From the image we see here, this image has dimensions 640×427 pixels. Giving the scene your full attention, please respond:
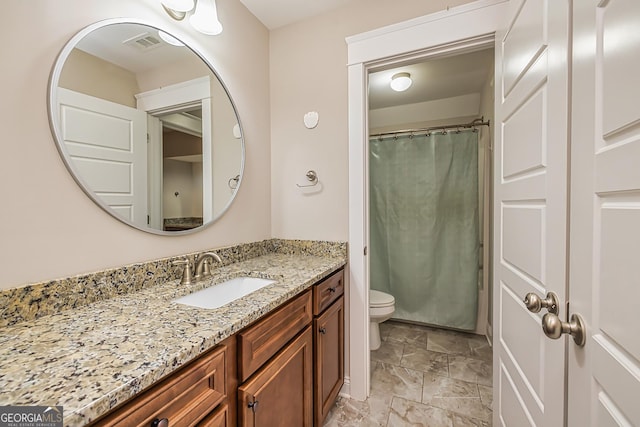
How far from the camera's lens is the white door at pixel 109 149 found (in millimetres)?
876

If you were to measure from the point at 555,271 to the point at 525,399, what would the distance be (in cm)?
52

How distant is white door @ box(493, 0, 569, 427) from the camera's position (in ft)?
2.20

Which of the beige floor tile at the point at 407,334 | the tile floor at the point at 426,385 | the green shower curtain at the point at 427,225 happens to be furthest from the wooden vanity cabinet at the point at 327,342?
the green shower curtain at the point at 427,225

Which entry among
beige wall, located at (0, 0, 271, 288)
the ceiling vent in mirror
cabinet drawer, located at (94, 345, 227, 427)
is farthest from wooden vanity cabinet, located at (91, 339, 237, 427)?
the ceiling vent in mirror

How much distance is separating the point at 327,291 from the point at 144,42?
1.43m

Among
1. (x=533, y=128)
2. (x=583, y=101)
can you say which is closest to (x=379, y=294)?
(x=533, y=128)

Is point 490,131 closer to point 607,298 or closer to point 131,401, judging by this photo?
point 607,298

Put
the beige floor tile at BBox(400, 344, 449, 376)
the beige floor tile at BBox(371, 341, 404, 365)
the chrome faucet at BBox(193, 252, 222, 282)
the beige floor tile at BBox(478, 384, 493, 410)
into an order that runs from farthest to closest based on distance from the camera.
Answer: the beige floor tile at BBox(371, 341, 404, 365), the beige floor tile at BBox(400, 344, 449, 376), the beige floor tile at BBox(478, 384, 493, 410), the chrome faucet at BBox(193, 252, 222, 282)

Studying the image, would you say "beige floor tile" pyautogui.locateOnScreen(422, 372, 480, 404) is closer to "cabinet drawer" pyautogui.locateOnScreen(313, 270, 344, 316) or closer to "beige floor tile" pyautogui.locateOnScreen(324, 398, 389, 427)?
"beige floor tile" pyautogui.locateOnScreen(324, 398, 389, 427)

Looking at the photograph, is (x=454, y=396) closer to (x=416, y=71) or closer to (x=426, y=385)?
(x=426, y=385)

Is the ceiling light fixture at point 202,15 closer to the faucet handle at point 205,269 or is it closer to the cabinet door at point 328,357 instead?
the faucet handle at point 205,269

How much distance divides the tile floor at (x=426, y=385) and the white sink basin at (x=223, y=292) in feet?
3.02

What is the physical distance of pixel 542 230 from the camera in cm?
76

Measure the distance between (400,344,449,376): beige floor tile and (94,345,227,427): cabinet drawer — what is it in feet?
5.64
